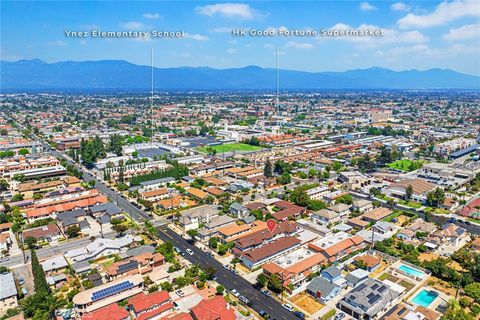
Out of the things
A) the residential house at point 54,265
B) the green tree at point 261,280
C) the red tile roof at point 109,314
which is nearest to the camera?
the red tile roof at point 109,314

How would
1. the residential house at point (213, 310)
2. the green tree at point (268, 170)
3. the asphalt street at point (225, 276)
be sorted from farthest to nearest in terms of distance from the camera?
the green tree at point (268, 170) → the asphalt street at point (225, 276) → the residential house at point (213, 310)

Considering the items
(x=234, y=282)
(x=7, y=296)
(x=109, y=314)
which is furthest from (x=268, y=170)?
Result: (x=7, y=296)

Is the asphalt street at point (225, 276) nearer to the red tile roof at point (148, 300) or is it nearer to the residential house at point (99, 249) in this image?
the residential house at point (99, 249)

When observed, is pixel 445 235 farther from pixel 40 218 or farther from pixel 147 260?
pixel 40 218

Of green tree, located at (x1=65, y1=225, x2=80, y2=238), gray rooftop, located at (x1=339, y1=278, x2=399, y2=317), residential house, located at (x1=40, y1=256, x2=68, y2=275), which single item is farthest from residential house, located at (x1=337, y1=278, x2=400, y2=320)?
green tree, located at (x1=65, y1=225, x2=80, y2=238)

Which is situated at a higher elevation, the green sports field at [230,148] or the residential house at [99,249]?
the green sports field at [230,148]

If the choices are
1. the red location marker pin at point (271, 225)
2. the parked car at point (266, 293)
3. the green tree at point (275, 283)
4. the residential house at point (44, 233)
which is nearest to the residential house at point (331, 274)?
the green tree at point (275, 283)
